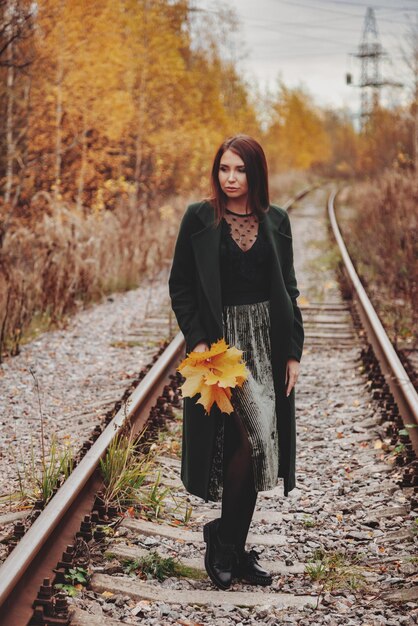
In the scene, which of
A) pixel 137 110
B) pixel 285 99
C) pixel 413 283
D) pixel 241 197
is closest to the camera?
pixel 241 197

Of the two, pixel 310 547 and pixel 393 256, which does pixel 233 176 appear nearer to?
pixel 310 547

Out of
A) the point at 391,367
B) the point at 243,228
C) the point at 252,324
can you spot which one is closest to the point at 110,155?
the point at 391,367

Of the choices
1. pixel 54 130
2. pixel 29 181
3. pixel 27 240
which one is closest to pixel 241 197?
pixel 27 240

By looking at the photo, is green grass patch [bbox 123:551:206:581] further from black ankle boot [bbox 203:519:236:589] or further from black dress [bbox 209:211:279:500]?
black dress [bbox 209:211:279:500]

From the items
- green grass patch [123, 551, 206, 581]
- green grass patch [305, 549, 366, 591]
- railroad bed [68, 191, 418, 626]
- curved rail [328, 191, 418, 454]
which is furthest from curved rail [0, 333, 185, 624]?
curved rail [328, 191, 418, 454]

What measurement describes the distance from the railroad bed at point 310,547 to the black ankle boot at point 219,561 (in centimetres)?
5

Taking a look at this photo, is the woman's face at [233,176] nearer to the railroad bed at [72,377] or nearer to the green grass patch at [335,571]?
the green grass patch at [335,571]

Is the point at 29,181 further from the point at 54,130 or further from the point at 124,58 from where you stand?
the point at 124,58

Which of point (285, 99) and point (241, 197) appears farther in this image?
point (285, 99)

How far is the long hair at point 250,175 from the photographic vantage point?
9.91 feet

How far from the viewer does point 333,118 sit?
7462cm

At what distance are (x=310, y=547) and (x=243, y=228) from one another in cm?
150

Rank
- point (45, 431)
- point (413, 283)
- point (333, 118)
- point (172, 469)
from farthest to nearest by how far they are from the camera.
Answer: point (333, 118) → point (413, 283) → point (45, 431) → point (172, 469)

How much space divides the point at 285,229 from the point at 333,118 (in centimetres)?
7470
